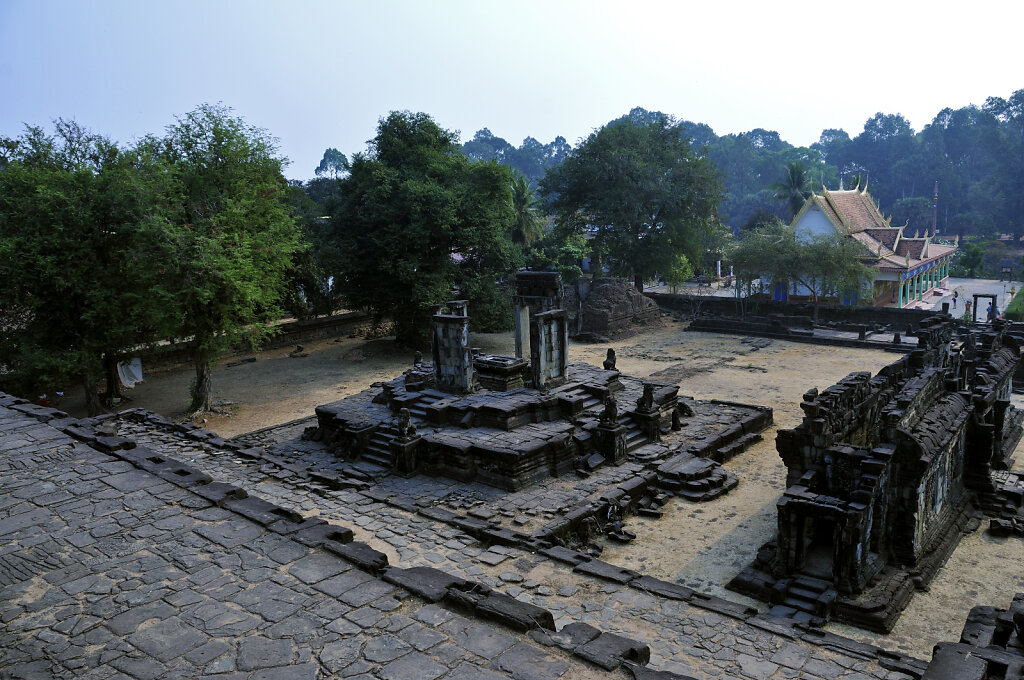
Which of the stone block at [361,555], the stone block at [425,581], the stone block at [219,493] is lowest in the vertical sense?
the stone block at [425,581]

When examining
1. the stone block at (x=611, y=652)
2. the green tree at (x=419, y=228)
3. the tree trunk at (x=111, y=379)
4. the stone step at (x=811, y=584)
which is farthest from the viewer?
the green tree at (x=419, y=228)

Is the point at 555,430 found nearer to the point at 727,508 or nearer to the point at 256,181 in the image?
the point at 727,508

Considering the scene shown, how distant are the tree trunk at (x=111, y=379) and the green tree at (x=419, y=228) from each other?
8.33m

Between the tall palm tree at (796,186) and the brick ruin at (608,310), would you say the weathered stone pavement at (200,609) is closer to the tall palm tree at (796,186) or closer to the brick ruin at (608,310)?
the brick ruin at (608,310)

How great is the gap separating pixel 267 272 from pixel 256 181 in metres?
2.97

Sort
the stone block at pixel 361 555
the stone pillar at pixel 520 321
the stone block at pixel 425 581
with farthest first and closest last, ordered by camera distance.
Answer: the stone pillar at pixel 520 321 → the stone block at pixel 361 555 → the stone block at pixel 425 581

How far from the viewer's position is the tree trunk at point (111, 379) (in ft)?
66.9

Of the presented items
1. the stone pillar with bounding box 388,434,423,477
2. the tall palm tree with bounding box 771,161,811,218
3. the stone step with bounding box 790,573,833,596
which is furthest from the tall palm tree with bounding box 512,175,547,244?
the stone step with bounding box 790,573,833,596

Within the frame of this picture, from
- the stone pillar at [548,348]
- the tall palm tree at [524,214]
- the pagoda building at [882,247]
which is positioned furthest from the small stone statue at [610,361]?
the tall palm tree at [524,214]

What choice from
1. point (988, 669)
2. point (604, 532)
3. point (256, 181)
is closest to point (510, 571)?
point (604, 532)

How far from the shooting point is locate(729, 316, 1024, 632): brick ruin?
32.3 feet

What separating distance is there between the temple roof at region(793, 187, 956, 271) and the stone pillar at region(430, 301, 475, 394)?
24169 mm

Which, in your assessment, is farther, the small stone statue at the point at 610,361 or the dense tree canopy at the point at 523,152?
the dense tree canopy at the point at 523,152

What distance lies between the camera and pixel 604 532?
492 inches
